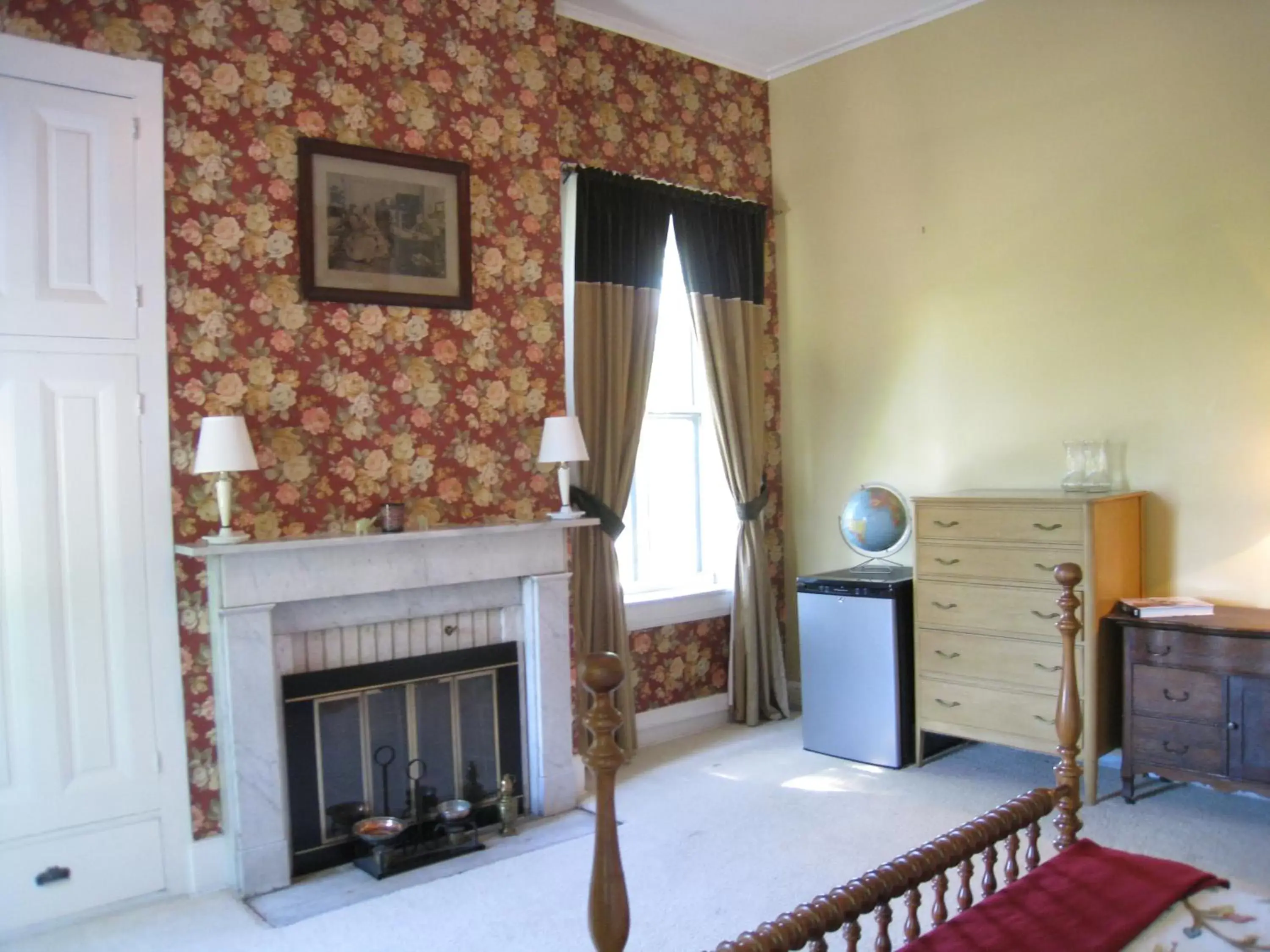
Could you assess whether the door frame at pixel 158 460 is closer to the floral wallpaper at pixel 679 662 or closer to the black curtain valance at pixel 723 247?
the floral wallpaper at pixel 679 662

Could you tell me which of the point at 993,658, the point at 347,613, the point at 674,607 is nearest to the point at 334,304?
the point at 347,613

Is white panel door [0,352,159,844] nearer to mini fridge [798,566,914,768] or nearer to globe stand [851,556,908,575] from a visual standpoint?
mini fridge [798,566,914,768]

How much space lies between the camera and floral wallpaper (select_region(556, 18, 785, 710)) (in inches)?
191

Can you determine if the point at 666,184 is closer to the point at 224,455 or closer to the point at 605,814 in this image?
the point at 224,455

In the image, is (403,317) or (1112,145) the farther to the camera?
(1112,145)

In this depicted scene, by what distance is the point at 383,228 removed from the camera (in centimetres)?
387

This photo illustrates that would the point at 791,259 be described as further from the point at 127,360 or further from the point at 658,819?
the point at 127,360

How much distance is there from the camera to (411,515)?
3930 millimetres

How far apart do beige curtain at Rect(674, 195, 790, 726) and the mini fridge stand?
0.50 m

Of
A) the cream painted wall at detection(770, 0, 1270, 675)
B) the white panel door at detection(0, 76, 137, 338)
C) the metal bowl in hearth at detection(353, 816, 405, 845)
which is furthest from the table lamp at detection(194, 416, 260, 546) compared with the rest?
the cream painted wall at detection(770, 0, 1270, 675)

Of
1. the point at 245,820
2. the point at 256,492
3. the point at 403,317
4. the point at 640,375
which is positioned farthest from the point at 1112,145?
the point at 245,820

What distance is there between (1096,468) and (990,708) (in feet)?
3.65

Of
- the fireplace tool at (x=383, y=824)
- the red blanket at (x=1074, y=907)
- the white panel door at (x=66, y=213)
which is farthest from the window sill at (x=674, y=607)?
the red blanket at (x=1074, y=907)

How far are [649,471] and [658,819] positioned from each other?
6.22 feet
